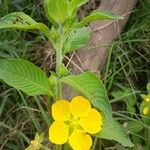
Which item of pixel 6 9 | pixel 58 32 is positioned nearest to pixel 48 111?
pixel 58 32

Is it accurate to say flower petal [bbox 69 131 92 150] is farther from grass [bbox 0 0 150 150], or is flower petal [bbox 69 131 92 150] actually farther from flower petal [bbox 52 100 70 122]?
grass [bbox 0 0 150 150]

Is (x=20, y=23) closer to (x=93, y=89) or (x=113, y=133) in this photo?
(x=93, y=89)

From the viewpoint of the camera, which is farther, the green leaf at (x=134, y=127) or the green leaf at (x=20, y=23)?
the green leaf at (x=134, y=127)

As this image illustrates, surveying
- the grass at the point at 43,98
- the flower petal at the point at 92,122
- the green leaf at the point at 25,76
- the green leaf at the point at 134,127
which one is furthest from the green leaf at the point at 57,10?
the green leaf at the point at 134,127

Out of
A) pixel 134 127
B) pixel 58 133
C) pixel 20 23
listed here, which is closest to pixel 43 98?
pixel 134 127

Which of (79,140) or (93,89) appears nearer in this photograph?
(93,89)

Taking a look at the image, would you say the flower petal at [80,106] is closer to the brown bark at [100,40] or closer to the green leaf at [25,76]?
the green leaf at [25,76]
